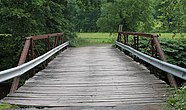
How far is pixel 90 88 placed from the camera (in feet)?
27.5

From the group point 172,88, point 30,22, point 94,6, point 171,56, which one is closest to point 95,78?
point 172,88

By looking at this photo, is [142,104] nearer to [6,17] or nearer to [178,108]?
[178,108]

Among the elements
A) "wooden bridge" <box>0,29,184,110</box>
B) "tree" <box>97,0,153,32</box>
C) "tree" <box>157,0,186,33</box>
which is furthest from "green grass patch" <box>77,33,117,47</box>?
"wooden bridge" <box>0,29,184,110</box>

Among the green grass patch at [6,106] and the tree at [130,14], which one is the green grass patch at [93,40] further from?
the green grass patch at [6,106]

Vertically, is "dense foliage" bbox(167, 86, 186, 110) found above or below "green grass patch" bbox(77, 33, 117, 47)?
above

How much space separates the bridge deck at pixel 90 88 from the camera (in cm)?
695

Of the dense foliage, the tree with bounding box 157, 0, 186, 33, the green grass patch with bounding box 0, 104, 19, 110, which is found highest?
the tree with bounding box 157, 0, 186, 33

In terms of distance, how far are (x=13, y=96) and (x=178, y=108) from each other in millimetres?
3651

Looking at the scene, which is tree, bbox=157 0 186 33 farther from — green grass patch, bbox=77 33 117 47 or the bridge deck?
green grass patch, bbox=77 33 117 47

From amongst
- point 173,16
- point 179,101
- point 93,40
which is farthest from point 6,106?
point 93,40

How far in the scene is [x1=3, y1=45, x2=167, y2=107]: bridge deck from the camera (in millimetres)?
6949

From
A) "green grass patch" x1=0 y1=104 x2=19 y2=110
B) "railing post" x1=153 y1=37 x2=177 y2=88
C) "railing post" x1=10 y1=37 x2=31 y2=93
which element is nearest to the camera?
"green grass patch" x1=0 y1=104 x2=19 y2=110

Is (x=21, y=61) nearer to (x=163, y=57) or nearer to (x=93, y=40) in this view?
(x=163, y=57)

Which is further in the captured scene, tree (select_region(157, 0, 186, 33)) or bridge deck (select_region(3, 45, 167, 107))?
tree (select_region(157, 0, 186, 33))
